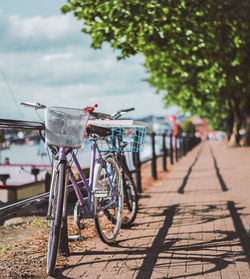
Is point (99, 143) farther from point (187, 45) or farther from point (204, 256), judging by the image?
point (187, 45)

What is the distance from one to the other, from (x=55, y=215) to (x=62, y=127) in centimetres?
67

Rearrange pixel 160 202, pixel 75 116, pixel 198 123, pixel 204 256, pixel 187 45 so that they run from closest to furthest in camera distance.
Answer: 1. pixel 75 116
2. pixel 204 256
3. pixel 160 202
4. pixel 187 45
5. pixel 198 123

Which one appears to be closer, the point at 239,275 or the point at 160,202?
the point at 239,275

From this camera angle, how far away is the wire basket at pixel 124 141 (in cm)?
413

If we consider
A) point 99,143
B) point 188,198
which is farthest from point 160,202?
point 99,143

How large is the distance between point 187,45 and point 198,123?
173m

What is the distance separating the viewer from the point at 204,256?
11.6 feet

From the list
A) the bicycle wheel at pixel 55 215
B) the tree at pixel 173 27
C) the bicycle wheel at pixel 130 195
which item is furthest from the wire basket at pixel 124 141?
the tree at pixel 173 27

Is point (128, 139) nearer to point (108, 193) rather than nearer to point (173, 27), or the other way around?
point (108, 193)

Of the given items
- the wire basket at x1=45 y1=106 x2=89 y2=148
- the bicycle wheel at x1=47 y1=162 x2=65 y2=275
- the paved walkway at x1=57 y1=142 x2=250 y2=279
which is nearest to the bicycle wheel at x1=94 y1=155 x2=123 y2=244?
the paved walkway at x1=57 y1=142 x2=250 y2=279

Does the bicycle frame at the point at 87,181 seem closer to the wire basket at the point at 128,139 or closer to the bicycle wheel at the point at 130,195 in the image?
the wire basket at the point at 128,139

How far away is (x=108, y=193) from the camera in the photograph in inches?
149

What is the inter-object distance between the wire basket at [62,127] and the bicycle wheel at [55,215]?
189 millimetres

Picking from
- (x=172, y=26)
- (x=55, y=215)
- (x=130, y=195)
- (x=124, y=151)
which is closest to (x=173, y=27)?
(x=172, y=26)
